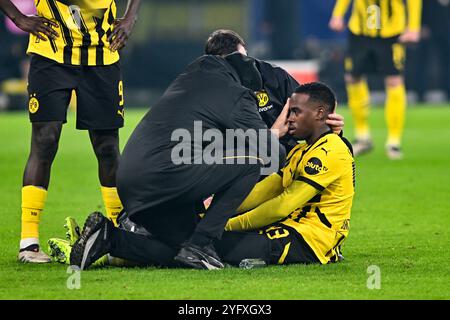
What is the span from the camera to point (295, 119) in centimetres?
684

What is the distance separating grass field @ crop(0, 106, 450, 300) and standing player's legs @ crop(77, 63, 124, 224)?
0.68 m

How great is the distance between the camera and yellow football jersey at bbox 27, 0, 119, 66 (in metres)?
7.18

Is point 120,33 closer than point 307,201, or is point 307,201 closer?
point 307,201

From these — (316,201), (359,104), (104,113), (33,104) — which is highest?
(33,104)

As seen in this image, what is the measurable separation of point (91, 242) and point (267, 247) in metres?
0.99

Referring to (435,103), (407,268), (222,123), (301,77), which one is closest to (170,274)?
(222,123)

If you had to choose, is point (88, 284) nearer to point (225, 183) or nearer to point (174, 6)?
point (225, 183)

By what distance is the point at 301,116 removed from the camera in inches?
268

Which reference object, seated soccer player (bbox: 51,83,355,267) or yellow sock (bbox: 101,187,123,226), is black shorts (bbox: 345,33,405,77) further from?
seated soccer player (bbox: 51,83,355,267)

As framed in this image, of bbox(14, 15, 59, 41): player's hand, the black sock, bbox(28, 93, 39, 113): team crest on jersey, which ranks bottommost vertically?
the black sock

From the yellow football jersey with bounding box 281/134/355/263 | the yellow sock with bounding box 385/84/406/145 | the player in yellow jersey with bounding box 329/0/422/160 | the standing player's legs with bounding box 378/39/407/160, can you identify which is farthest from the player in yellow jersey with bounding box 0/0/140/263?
the player in yellow jersey with bounding box 329/0/422/160

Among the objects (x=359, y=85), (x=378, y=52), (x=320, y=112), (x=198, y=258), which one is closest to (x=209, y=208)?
(x=198, y=258)

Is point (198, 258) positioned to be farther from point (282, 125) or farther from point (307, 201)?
point (282, 125)

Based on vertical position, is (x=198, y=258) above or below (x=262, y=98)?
below
